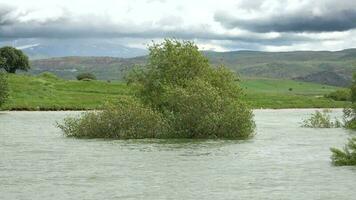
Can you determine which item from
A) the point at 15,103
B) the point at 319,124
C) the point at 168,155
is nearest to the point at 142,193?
the point at 168,155

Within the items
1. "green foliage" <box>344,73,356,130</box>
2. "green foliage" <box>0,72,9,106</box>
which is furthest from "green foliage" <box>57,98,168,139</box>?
"green foliage" <box>0,72,9,106</box>

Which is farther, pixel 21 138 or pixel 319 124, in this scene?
pixel 319 124

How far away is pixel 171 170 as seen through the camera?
4066 cm

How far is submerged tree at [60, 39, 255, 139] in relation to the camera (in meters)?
63.7

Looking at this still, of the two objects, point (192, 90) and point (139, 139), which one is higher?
point (192, 90)

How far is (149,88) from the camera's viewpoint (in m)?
73.7

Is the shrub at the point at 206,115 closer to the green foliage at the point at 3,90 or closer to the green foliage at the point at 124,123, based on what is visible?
the green foliage at the point at 124,123

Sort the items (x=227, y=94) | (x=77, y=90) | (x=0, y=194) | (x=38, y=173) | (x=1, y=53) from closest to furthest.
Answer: (x=0, y=194) → (x=38, y=173) → (x=227, y=94) → (x=77, y=90) → (x=1, y=53)

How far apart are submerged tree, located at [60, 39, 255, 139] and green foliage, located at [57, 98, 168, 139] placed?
10 cm

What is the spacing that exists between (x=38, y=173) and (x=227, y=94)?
3392cm

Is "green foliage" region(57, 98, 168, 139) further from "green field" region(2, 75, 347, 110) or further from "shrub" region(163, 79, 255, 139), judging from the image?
"green field" region(2, 75, 347, 110)

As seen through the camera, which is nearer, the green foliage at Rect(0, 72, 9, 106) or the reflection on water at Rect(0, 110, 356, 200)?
the reflection on water at Rect(0, 110, 356, 200)

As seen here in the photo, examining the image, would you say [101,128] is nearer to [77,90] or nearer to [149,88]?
[149,88]

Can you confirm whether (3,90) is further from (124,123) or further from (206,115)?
(206,115)
